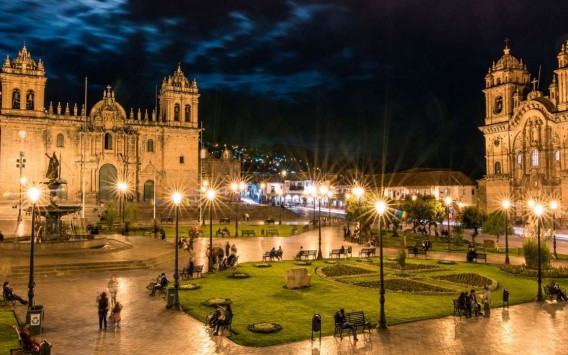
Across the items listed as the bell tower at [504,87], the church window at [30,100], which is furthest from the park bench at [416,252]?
the church window at [30,100]

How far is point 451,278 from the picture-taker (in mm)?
23922

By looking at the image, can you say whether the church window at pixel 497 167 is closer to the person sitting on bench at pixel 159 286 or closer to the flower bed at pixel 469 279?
the flower bed at pixel 469 279

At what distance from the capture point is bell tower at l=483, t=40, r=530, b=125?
6706 centimetres

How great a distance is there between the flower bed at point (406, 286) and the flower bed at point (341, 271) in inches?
96.5

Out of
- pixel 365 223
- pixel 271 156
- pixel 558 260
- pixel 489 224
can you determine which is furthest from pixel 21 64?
pixel 271 156

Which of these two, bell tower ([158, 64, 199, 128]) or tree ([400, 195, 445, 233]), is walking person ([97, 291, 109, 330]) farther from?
bell tower ([158, 64, 199, 128])

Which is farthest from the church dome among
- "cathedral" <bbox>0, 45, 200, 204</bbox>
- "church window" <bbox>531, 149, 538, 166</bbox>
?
"cathedral" <bbox>0, 45, 200, 204</bbox>

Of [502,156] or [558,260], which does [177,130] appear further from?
[558,260]

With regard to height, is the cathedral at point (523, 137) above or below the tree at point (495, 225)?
above

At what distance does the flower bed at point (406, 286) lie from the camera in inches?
826

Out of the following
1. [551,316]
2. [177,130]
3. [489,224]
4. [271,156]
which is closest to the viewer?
[551,316]

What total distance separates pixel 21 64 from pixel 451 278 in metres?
→ 61.8

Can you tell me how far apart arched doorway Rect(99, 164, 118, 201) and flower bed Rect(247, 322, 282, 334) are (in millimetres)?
57224

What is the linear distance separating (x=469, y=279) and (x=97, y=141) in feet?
187
